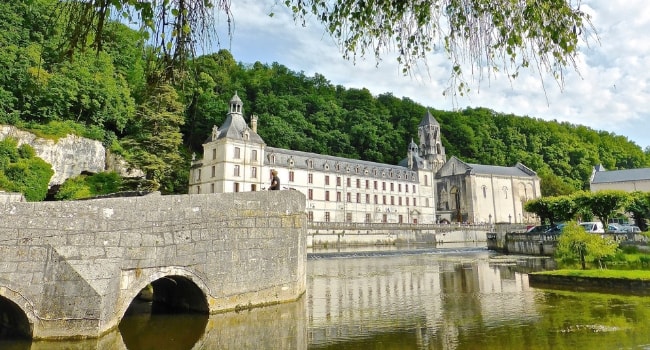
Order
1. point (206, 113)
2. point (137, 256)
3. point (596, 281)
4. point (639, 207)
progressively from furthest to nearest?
point (206, 113), point (639, 207), point (596, 281), point (137, 256)

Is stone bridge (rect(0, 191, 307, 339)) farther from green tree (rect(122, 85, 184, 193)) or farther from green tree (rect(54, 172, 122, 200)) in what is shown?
green tree (rect(122, 85, 184, 193))

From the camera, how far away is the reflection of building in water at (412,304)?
30.2ft

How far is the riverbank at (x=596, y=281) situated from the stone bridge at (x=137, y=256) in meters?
9.54

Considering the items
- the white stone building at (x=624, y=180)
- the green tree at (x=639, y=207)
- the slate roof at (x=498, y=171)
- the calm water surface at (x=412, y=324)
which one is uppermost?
the slate roof at (x=498, y=171)

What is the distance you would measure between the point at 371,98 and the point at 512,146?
3256 cm

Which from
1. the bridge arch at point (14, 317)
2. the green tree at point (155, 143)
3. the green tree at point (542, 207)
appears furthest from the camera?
the green tree at point (155, 143)

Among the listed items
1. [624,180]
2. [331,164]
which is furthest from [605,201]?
[624,180]

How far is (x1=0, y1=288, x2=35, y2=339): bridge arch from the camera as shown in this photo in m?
7.86

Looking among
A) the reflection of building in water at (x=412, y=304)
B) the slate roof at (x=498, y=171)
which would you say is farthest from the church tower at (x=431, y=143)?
the reflection of building in water at (x=412, y=304)

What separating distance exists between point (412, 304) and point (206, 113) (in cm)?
5379

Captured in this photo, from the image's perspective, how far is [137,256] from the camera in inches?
363

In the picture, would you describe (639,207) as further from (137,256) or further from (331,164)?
(137,256)

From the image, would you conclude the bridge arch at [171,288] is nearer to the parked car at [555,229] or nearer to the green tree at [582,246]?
the green tree at [582,246]

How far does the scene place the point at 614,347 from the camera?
7496 millimetres
